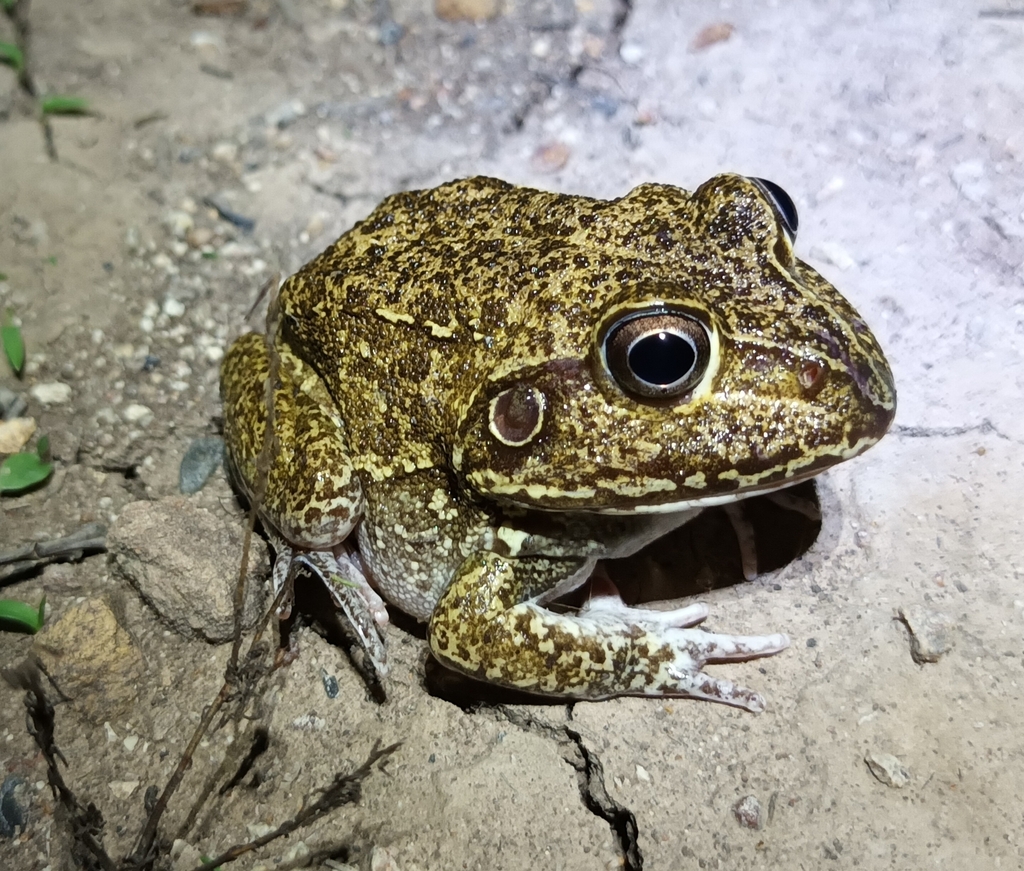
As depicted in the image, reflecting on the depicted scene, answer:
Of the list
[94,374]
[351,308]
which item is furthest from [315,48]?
[351,308]

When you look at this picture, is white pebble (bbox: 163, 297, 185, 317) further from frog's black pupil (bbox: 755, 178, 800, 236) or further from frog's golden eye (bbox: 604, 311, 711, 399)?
frog's black pupil (bbox: 755, 178, 800, 236)

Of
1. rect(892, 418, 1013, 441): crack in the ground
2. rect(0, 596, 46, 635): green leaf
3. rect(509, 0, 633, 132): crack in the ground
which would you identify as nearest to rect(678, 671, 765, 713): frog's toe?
rect(892, 418, 1013, 441): crack in the ground

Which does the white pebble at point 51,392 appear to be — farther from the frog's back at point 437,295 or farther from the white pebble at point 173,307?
the frog's back at point 437,295

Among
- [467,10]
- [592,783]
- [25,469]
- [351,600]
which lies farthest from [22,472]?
[467,10]

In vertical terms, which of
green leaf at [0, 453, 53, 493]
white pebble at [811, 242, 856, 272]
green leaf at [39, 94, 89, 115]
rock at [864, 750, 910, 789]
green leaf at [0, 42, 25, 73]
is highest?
white pebble at [811, 242, 856, 272]

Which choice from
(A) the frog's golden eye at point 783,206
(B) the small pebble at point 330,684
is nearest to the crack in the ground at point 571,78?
(A) the frog's golden eye at point 783,206

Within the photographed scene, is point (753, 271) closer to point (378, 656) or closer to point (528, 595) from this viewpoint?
point (528, 595)
